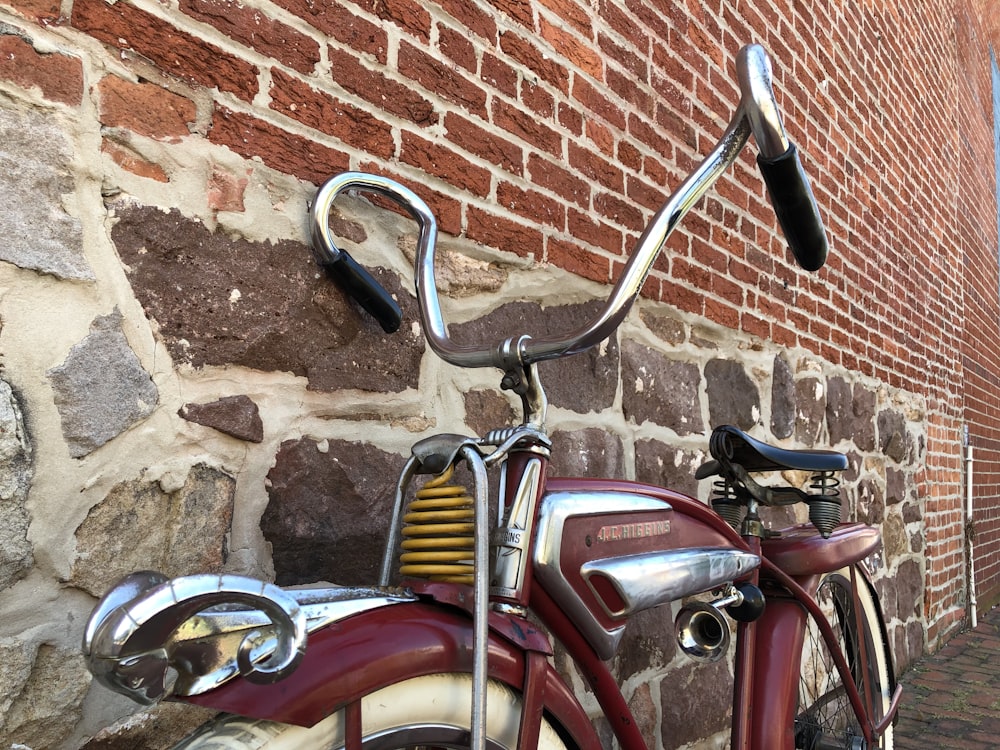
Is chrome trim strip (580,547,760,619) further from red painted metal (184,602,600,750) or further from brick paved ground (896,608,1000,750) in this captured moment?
brick paved ground (896,608,1000,750)

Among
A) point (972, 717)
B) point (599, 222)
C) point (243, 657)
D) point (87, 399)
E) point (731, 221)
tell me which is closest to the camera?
point (243, 657)

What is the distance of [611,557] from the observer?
1.16 meters

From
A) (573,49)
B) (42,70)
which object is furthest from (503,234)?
(42,70)

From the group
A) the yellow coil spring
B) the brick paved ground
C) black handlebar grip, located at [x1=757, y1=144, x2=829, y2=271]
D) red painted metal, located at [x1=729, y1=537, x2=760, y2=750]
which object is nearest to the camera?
the yellow coil spring

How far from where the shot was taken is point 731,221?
8.67ft

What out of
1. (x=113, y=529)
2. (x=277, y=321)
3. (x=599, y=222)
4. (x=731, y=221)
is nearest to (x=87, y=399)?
(x=113, y=529)

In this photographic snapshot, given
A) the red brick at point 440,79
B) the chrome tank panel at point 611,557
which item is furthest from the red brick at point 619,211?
the chrome tank panel at point 611,557

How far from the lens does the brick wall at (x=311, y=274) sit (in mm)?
1001

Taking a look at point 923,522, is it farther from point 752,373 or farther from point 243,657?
point 243,657

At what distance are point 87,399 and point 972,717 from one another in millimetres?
3556

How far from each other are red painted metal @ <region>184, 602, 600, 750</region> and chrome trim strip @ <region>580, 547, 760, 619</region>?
0.56 ft

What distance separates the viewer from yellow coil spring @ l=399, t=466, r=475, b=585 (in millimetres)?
950

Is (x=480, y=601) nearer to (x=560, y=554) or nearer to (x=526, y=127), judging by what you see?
(x=560, y=554)

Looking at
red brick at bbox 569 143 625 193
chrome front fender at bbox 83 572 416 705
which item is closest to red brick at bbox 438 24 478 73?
red brick at bbox 569 143 625 193
